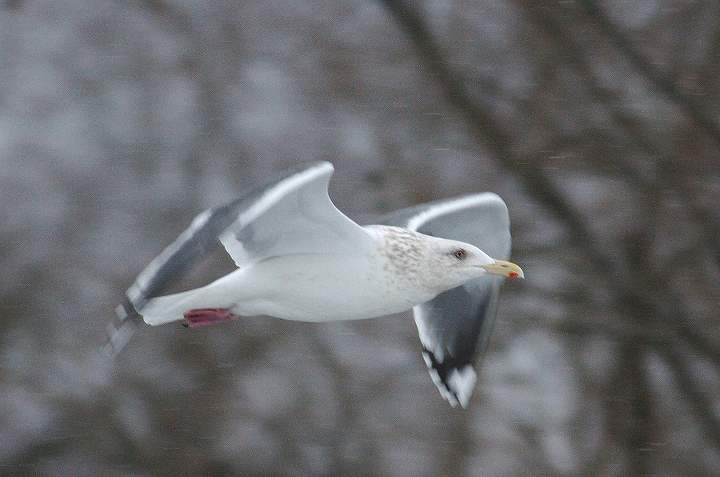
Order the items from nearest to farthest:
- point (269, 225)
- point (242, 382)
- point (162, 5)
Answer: point (269, 225)
point (242, 382)
point (162, 5)

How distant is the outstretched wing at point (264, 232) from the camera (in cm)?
319

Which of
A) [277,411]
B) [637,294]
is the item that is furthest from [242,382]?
[637,294]

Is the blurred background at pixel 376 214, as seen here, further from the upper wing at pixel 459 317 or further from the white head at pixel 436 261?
the white head at pixel 436 261

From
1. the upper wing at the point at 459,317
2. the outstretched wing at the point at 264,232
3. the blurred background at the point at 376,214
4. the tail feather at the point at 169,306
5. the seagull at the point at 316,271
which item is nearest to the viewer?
the outstretched wing at the point at 264,232

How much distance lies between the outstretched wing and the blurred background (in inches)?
80.0

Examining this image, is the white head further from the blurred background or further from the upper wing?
the blurred background

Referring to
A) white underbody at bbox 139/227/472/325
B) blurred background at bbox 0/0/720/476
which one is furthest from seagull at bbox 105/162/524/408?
blurred background at bbox 0/0/720/476

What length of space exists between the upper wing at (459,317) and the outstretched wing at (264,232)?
79 cm

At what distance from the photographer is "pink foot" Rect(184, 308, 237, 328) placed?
3703 millimetres

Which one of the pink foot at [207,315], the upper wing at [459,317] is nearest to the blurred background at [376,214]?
the upper wing at [459,317]

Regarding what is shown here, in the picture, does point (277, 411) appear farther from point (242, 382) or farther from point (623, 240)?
point (623, 240)

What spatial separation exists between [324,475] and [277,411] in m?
0.38

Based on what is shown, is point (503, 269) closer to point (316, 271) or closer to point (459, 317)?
point (316, 271)

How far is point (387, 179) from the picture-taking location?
19.0 feet
